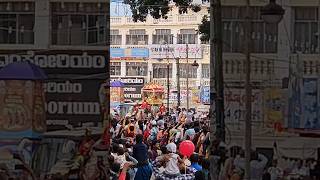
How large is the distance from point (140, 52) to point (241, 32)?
55.0m

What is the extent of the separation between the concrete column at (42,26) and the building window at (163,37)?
178ft

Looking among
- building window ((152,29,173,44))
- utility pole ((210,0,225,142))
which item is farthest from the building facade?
building window ((152,29,173,44))

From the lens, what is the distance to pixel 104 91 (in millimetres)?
10906

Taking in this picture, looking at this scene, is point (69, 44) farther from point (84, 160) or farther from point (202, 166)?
point (202, 166)

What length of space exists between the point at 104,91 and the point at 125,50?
54955 mm

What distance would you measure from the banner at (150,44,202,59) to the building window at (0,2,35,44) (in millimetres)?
50773

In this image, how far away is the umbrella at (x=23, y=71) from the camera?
1098cm

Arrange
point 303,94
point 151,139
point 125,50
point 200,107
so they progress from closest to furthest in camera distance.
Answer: point 303,94 → point 151,139 → point 200,107 → point 125,50

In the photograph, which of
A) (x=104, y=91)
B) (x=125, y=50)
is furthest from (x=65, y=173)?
(x=125, y=50)

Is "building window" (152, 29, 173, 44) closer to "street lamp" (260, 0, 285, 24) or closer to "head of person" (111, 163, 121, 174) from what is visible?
"head of person" (111, 163, 121, 174)

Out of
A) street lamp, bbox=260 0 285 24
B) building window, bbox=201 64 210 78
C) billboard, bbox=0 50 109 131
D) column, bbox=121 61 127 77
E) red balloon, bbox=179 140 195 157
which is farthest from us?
column, bbox=121 61 127 77

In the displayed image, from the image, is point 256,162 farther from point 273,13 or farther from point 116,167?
point 273,13

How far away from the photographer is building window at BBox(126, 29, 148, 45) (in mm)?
66812

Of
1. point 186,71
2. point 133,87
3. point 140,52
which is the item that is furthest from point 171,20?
point 133,87
